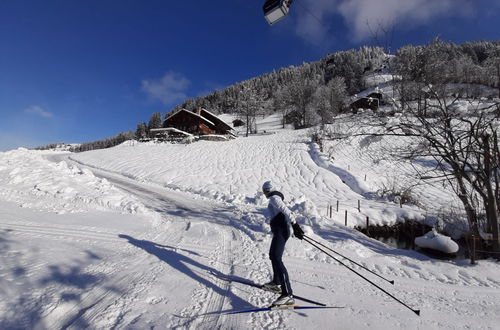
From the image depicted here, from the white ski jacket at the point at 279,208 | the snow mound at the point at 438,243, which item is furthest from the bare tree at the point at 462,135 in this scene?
the white ski jacket at the point at 279,208

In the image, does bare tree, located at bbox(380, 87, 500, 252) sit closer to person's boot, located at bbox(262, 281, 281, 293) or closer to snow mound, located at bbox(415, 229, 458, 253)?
snow mound, located at bbox(415, 229, 458, 253)

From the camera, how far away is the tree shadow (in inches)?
167

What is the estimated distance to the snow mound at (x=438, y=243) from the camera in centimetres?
841

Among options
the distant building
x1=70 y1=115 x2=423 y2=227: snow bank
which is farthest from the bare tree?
the distant building

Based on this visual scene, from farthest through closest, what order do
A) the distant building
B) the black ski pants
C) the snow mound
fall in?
the distant building
the snow mound
the black ski pants

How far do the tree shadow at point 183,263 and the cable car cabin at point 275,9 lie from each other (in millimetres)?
5262

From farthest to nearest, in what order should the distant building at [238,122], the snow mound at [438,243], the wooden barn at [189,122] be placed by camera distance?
the distant building at [238,122], the wooden barn at [189,122], the snow mound at [438,243]

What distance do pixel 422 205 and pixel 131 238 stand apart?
60.4ft

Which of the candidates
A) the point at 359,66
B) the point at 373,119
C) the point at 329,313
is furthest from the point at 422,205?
the point at 359,66

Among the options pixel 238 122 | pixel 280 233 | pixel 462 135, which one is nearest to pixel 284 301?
pixel 280 233

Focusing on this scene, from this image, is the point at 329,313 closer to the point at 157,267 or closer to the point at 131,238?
the point at 157,267

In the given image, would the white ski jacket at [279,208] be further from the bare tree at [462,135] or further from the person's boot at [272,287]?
the bare tree at [462,135]

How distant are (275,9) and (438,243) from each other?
33.1 feet

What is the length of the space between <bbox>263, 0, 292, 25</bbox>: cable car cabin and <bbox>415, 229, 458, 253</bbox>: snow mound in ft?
32.4
